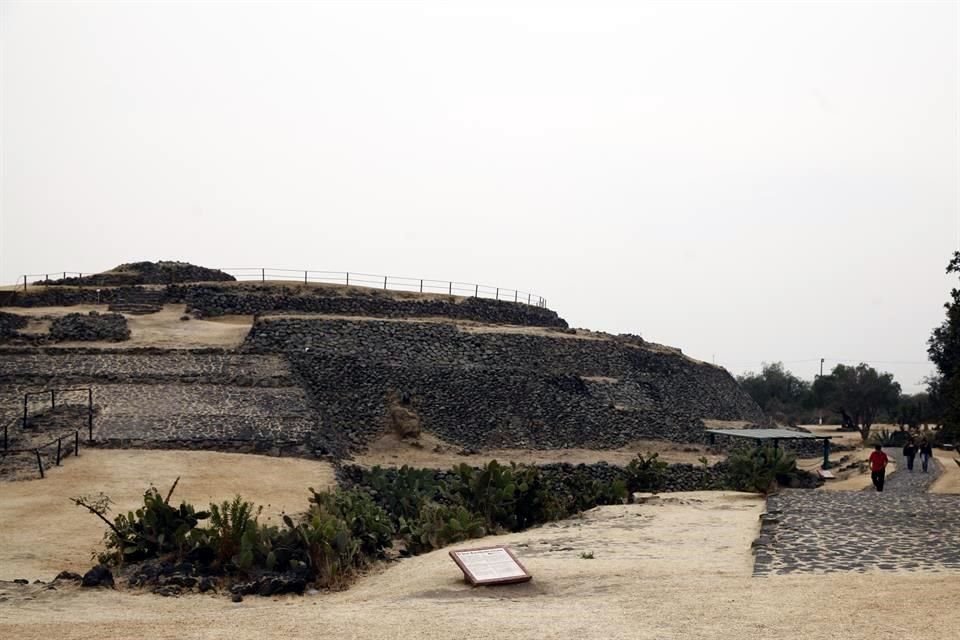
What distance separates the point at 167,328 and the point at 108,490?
50.4 feet

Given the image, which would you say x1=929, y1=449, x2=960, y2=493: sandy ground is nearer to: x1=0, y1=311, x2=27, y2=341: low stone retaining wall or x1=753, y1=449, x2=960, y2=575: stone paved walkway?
x1=753, y1=449, x2=960, y2=575: stone paved walkway

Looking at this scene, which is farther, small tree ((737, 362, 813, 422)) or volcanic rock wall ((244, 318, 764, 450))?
small tree ((737, 362, 813, 422))

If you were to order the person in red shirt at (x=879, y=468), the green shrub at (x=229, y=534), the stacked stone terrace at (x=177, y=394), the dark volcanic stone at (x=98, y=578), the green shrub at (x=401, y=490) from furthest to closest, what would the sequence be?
1. the stacked stone terrace at (x=177, y=394)
2. the person in red shirt at (x=879, y=468)
3. the green shrub at (x=401, y=490)
4. the green shrub at (x=229, y=534)
5. the dark volcanic stone at (x=98, y=578)

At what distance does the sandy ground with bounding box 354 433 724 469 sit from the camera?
91.5ft

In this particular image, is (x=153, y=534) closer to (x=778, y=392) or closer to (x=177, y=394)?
(x=177, y=394)

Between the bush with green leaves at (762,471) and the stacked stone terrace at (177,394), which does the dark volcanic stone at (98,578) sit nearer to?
the stacked stone terrace at (177,394)

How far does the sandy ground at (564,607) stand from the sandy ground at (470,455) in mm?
13889

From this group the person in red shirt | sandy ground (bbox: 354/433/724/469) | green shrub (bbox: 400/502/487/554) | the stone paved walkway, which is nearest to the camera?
the stone paved walkway

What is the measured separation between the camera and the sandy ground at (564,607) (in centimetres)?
855

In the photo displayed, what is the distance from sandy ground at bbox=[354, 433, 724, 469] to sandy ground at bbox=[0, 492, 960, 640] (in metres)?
13.9

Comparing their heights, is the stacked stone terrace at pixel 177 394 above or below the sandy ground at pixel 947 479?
above

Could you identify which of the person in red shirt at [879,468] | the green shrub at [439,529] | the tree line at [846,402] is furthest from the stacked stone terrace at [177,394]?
the tree line at [846,402]

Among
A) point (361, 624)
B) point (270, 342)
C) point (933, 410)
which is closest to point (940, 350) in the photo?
point (933, 410)

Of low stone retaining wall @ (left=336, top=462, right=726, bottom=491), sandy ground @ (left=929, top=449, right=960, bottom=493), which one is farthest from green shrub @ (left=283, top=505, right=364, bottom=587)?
sandy ground @ (left=929, top=449, right=960, bottom=493)
